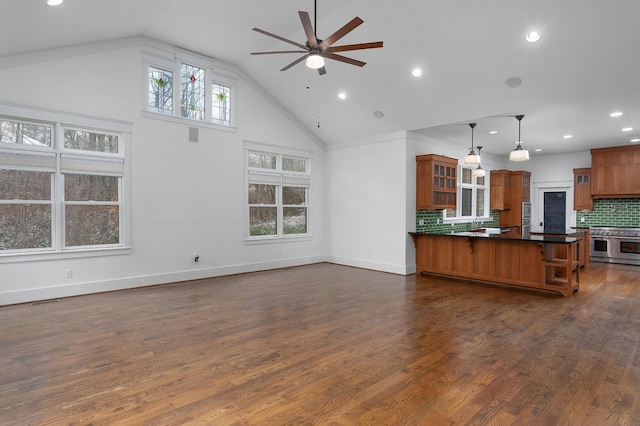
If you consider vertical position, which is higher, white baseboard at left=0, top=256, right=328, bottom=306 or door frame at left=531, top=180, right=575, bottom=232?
door frame at left=531, top=180, right=575, bottom=232

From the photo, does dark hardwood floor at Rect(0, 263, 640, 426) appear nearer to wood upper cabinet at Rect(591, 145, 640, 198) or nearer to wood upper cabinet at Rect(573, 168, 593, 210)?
wood upper cabinet at Rect(591, 145, 640, 198)

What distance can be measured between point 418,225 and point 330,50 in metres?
4.71

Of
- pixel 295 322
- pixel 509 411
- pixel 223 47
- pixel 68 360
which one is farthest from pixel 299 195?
pixel 509 411

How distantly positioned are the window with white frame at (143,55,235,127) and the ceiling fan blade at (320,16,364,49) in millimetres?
3848

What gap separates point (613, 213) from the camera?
9.17 m

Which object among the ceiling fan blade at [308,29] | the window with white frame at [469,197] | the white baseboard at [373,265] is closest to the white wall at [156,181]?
the white baseboard at [373,265]

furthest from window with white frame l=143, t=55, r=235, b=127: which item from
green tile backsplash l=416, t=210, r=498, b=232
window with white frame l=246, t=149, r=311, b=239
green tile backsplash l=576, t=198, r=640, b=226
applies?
green tile backsplash l=576, t=198, r=640, b=226

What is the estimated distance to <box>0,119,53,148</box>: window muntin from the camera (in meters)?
4.90

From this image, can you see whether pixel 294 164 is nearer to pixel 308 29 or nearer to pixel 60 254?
pixel 60 254

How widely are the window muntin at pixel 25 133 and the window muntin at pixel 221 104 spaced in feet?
8.96

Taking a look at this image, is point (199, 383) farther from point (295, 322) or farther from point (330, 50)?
point (330, 50)

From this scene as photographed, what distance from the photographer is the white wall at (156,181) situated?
511cm

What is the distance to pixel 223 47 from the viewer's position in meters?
6.35

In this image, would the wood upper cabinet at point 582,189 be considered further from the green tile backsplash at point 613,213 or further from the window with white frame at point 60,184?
the window with white frame at point 60,184
